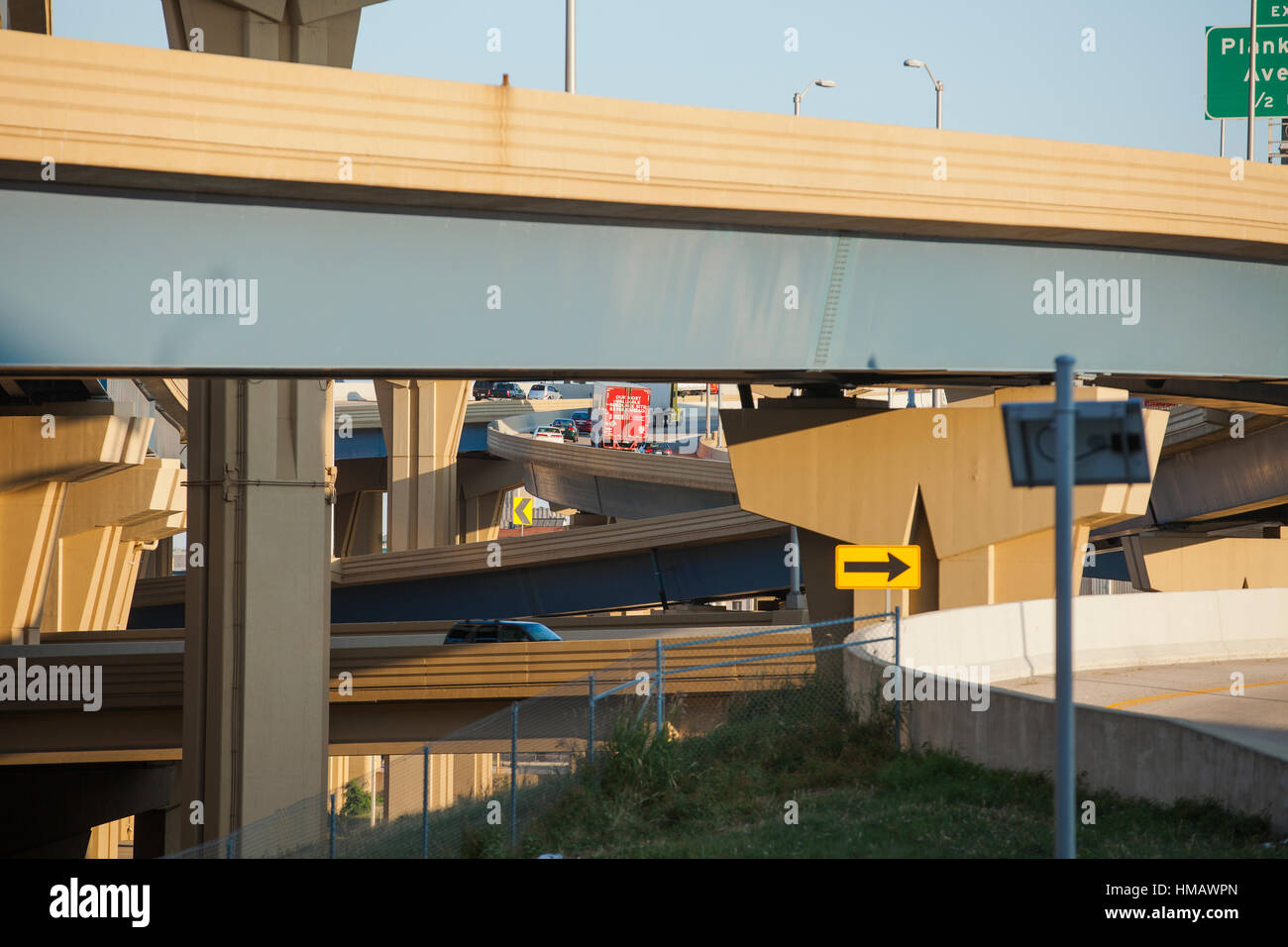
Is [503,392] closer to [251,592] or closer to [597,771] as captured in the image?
[251,592]

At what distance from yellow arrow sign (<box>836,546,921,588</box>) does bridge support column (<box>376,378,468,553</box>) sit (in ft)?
129

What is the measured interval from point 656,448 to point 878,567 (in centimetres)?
6752

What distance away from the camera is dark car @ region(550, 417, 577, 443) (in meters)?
82.9

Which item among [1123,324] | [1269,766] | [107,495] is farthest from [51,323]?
[107,495]

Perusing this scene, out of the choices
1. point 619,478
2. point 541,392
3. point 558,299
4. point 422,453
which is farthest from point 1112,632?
point 541,392

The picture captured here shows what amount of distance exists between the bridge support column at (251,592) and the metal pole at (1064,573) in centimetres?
1383

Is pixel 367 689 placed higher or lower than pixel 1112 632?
lower

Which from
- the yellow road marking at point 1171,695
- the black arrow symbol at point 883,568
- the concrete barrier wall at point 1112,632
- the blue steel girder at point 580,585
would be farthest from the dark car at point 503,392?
the black arrow symbol at point 883,568

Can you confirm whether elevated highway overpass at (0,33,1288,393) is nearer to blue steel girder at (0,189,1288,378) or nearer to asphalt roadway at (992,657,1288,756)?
blue steel girder at (0,189,1288,378)

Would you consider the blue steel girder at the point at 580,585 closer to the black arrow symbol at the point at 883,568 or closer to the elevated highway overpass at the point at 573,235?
the black arrow symbol at the point at 883,568

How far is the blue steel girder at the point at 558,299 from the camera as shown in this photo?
34.4ft

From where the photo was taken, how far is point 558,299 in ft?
40.6
